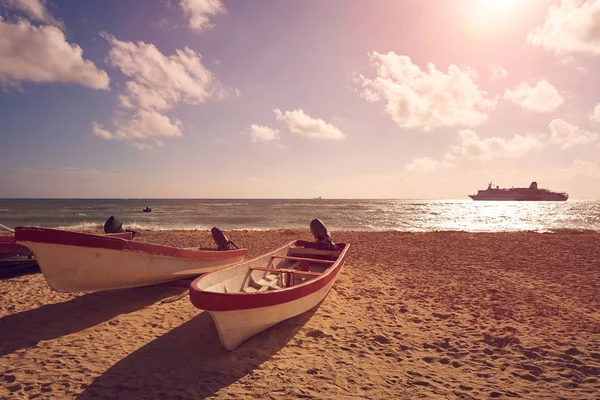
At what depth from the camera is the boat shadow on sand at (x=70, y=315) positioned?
5570 millimetres

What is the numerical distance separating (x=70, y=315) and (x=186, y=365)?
376 centimetres

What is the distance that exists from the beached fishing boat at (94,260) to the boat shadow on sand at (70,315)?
578 millimetres

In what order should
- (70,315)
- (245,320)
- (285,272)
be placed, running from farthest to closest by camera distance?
1. (285,272)
2. (70,315)
3. (245,320)

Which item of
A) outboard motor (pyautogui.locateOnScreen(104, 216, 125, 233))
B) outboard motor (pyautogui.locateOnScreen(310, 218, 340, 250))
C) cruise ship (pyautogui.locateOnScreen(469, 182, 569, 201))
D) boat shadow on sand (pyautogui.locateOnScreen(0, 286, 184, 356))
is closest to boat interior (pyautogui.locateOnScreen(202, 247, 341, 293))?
outboard motor (pyautogui.locateOnScreen(310, 218, 340, 250))

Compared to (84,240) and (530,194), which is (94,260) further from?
(530,194)

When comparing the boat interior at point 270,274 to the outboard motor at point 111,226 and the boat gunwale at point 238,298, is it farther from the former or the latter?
the outboard motor at point 111,226

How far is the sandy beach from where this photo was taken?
4184 millimetres

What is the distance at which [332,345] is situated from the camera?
17.7 feet

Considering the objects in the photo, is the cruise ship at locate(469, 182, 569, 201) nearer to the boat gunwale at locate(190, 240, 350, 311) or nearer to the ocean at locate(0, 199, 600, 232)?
the ocean at locate(0, 199, 600, 232)

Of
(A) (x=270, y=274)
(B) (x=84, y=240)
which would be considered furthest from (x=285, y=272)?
(B) (x=84, y=240)

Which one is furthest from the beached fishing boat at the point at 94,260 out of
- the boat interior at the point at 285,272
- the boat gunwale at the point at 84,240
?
the boat interior at the point at 285,272

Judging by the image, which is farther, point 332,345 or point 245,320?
point 332,345

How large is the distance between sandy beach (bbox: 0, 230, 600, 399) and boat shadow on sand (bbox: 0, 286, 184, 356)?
4 centimetres

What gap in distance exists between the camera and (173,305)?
7258mm
